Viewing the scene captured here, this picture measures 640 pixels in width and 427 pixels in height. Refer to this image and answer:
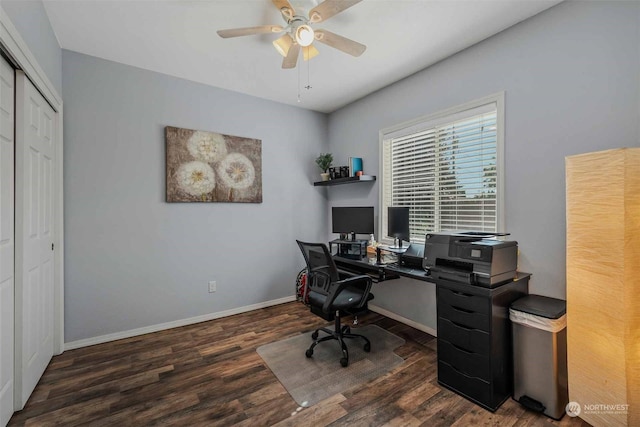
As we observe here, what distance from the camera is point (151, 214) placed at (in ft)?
9.57

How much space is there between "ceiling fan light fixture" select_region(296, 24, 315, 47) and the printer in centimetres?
172

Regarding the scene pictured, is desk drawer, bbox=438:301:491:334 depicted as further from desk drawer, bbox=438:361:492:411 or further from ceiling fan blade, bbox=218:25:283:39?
ceiling fan blade, bbox=218:25:283:39

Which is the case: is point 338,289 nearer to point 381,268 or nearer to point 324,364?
point 381,268

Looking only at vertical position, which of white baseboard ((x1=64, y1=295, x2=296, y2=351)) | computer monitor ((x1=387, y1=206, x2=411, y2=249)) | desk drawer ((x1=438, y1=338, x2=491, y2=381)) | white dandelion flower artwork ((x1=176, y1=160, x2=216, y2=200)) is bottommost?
white baseboard ((x1=64, y1=295, x2=296, y2=351))

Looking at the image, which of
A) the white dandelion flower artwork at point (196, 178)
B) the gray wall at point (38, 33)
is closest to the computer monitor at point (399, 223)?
the white dandelion flower artwork at point (196, 178)

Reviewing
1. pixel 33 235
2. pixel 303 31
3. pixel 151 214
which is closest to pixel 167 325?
pixel 151 214

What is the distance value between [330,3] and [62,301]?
3.24 metres

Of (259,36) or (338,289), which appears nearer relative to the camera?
(338,289)

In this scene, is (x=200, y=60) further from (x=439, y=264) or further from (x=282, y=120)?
(x=439, y=264)

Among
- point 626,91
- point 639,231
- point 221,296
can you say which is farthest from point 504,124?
point 221,296

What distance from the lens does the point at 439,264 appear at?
6.91 ft

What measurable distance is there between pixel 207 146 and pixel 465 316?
9.97 ft

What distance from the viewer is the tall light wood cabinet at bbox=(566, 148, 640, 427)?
1422 millimetres

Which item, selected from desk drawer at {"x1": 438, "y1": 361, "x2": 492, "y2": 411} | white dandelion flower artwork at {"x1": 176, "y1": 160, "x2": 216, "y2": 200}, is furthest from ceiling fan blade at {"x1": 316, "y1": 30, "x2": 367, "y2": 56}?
desk drawer at {"x1": 438, "y1": 361, "x2": 492, "y2": 411}
